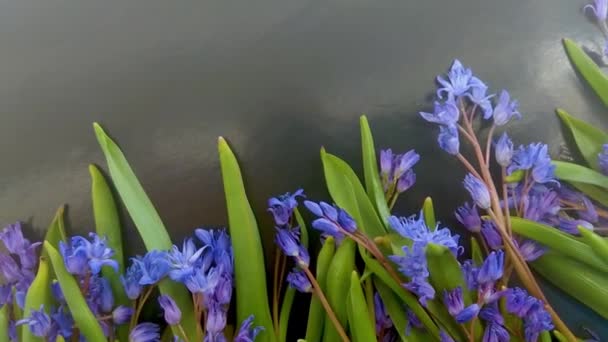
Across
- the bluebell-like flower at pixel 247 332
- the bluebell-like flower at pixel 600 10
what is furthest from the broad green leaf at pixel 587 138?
the bluebell-like flower at pixel 247 332

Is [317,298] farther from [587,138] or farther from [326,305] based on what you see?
[587,138]

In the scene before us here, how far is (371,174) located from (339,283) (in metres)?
0.11

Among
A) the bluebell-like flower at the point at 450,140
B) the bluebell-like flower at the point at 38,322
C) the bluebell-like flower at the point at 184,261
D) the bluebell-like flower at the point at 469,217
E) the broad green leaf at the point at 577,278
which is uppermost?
the bluebell-like flower at the point at 450,140

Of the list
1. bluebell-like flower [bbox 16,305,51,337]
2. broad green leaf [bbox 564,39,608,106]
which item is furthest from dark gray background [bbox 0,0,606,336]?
bluebell-like flower [bbox 16,305,51,337]

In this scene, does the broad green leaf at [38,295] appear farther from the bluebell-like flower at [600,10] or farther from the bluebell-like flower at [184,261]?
the bluebell-like flower at [600,10]

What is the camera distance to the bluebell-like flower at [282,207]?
1.98 feet

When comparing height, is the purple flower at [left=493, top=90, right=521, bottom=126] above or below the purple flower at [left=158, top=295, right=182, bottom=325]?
above

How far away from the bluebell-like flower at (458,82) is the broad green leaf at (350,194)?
0.12m

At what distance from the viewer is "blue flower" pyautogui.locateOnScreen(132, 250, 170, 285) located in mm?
551

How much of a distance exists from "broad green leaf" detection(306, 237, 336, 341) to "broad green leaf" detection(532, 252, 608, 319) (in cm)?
18

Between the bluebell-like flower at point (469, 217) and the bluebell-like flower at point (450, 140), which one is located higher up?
the bluebell-like flower at point (450, 140)

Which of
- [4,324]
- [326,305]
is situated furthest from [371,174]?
[4,324]

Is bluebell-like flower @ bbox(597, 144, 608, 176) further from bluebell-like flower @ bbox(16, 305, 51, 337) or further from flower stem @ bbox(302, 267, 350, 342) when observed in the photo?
bluebell-like flower @ bbox(16, 305, 51, 337)

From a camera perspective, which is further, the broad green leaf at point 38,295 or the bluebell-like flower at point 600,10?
the bluebell-like flower at point 600,10
